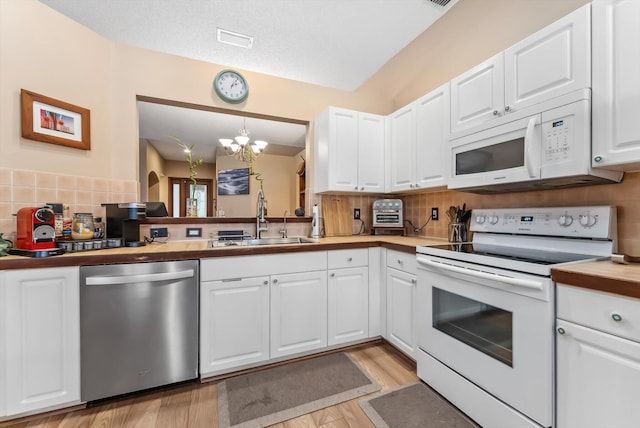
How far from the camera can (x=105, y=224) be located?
1928mm

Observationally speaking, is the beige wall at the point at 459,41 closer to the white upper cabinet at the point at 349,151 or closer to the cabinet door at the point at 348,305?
the white upper cabinet at the point at 349,151

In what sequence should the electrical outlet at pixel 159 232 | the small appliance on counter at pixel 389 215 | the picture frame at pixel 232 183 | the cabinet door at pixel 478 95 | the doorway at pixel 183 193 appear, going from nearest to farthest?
1. the cabinet door at pixel 478 95
2. the electrical outlet at pixel 159 232
3. the small appliance on counter at pixel 389 215
4. the picture frame at pixel 232 183
5. the doorway at pixel 183 193

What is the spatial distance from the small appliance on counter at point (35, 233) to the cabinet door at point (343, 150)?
1888mm

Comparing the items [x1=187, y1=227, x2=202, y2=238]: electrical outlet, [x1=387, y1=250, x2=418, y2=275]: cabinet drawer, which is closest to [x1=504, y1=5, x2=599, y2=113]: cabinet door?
[x1=387, y1=250, x2=418, y2=275]: cabinet drawer

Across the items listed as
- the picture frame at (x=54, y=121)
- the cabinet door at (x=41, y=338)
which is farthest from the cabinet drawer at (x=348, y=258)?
the picture frame at (x=54, y=121)

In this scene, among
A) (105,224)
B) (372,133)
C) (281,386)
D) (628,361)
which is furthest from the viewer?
(372,133)

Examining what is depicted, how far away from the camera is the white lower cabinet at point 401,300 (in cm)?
193

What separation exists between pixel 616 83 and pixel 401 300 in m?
1.62

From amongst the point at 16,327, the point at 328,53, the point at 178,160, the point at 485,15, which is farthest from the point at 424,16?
the point at 178,160

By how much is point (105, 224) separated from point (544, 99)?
2805mm

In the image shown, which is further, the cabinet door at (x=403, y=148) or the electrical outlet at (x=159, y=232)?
the cabinet door at (x=403, y=148)

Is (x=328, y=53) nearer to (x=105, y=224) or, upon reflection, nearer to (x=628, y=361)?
(x=105, y=224)

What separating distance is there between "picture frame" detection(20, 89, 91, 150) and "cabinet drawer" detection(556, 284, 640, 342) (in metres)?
2.91

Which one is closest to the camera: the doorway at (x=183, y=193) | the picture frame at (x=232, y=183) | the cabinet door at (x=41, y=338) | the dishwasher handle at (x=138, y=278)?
the cabinet door at (x=41, y=338)
